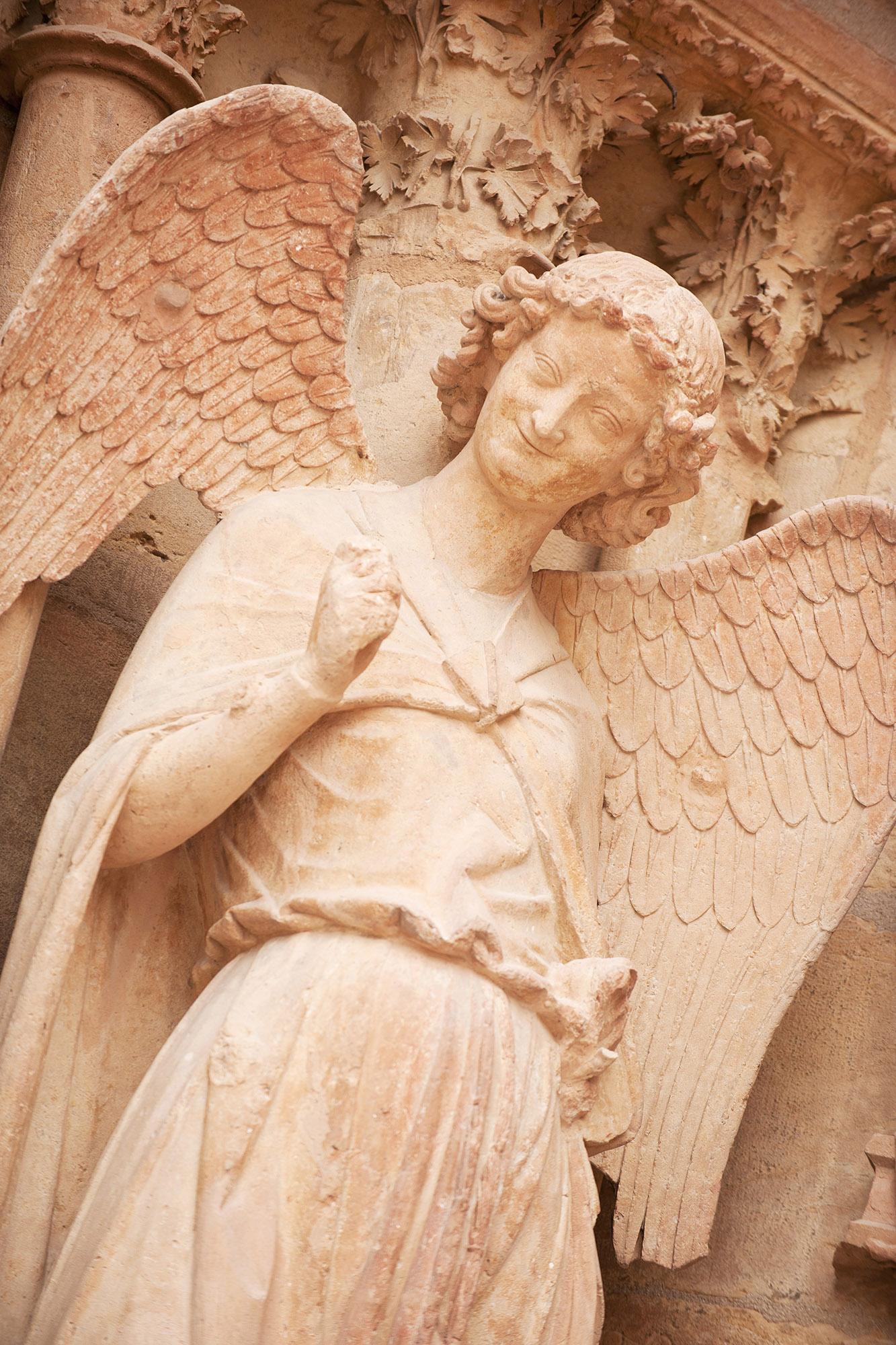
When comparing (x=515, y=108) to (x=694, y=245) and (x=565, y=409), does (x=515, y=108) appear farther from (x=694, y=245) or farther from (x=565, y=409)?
(x=565, y=409)

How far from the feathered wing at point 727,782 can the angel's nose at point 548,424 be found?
1.66ft

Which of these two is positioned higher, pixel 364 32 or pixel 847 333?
Result: pixel 364 32

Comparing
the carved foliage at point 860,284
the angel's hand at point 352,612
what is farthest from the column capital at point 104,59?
the carved foliage at point 860,284

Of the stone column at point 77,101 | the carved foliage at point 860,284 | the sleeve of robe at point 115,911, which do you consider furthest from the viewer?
the carved foliage at point 860,284

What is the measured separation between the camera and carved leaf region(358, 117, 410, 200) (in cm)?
437

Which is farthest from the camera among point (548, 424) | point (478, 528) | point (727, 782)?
point (727, 782)

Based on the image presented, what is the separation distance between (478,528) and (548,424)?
0.28m

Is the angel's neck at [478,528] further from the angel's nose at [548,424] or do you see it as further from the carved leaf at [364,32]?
the carved leaf at [364,32]

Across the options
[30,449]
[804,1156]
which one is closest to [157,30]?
[30,449]

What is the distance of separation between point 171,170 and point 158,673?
972mm

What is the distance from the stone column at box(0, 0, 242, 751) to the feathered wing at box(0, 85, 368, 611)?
54cm

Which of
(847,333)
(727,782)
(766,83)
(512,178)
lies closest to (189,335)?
(512,178)

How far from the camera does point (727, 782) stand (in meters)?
3.73

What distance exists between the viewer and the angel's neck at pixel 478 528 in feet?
11.5
